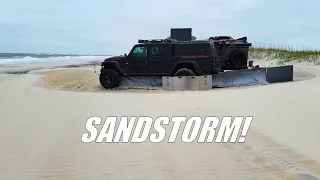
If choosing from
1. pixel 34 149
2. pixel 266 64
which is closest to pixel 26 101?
pixel 34 149

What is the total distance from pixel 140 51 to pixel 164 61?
1.05 metres

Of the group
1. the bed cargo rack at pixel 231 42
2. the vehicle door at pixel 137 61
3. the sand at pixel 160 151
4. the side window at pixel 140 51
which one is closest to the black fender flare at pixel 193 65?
the vehicle door at pixel 137 61

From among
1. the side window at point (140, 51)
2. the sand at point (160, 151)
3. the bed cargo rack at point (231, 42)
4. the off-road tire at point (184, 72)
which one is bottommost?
the sand at point (160, 151)

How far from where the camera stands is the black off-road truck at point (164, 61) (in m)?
14.4

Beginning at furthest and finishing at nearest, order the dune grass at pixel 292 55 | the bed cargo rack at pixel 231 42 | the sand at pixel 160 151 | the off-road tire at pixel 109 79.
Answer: the dune grass at pixel 292 55, the bed cargo rack at pixel 231 42, the off-road tire at pixel 109 79, the sand at pixel 160 151

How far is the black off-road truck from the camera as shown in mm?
14352

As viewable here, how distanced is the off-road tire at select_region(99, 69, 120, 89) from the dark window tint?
2.54 meters

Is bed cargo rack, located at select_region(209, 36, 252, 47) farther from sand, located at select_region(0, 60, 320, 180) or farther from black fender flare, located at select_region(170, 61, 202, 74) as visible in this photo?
sand, located at select_region(0, 60, 320, 180)

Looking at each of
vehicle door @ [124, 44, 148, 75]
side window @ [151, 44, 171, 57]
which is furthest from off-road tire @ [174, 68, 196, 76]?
vehicle door @ [124, 44, 148, 75]

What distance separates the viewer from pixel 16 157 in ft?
15.8

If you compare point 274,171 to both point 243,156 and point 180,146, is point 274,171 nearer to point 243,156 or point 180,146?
point 243,156

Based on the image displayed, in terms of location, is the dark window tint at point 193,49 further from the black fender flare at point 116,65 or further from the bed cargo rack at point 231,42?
the bed cargo rack at point 231,42

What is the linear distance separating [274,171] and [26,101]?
7.74 m

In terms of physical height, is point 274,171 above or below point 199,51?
below
